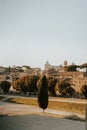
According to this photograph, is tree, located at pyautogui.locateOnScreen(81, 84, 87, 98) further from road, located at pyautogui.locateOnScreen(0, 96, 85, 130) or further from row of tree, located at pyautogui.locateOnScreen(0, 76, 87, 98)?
road, located at pyautogui.locateOnScreen(0, 96, 85, 130)

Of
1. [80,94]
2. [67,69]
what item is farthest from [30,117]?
[67,69]

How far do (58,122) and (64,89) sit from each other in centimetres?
425

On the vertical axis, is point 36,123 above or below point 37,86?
below

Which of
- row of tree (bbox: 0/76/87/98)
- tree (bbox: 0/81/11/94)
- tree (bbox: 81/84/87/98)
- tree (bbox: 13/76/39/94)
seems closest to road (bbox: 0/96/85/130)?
row of tree (bbox: 0/76/87/98)

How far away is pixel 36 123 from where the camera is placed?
949 cm

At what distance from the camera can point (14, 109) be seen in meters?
12.1

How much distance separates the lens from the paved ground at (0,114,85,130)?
8962mm

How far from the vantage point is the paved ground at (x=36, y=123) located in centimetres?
896

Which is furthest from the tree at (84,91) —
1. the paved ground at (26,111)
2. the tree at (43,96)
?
the tree at (43,96)

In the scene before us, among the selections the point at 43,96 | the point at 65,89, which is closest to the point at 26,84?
the point at 65,89

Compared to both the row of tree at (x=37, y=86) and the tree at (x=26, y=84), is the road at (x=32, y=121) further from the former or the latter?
the tree at (x=26, y=84)

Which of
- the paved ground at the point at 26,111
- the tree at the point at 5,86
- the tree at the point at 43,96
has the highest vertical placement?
the tree at the point at 5,86

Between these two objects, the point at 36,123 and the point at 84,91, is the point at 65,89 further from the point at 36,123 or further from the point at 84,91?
the point at 36,123

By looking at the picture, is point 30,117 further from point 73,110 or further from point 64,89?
point 64,89
